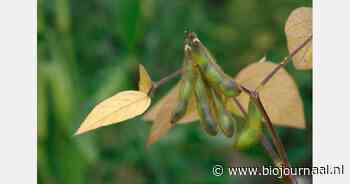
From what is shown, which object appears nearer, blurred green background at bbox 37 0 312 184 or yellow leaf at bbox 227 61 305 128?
yellow leaf at bbox 227 61 305 128

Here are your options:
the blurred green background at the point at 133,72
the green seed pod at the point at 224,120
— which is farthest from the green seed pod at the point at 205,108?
the blurred green background at the point at 133,72

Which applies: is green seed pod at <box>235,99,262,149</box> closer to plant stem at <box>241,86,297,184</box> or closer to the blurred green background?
plant stem at <box>241,86,297,184</box>

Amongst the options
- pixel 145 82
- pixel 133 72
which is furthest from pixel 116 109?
pixel 133 72

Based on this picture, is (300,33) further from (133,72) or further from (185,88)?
(133,72)

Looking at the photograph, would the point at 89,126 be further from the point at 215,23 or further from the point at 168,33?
the point at 215,23

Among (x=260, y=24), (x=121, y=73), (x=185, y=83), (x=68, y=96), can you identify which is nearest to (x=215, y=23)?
(x=260, y=24)

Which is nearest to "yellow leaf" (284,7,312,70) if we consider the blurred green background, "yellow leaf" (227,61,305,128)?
"yellow leaf" (227,61,305,128)
